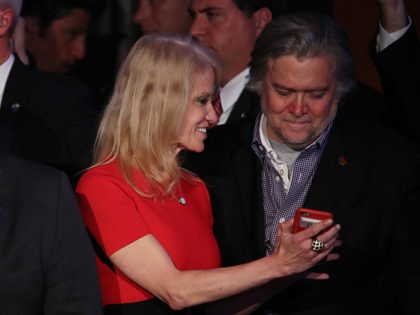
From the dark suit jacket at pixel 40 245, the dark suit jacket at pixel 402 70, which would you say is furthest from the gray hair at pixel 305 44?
the dark suit jacket at pixel 40 245

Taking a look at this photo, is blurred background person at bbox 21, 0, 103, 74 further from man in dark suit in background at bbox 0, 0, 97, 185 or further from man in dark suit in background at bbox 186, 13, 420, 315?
man in dark suit in background at bbox 186, 13, 420, 315

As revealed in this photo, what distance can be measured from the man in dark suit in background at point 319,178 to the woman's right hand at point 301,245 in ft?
1.83

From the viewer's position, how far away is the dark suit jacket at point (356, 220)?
3422mm

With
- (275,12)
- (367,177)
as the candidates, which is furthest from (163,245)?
(275,12)

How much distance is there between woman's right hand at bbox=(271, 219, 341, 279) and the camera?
9.21ft

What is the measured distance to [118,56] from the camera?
18.8 feet

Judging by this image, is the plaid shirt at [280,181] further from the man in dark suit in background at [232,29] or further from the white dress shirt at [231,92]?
the man in dark suit in background at [232,29]

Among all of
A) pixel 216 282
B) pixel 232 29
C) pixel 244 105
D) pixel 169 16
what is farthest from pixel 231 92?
pixel 216 282

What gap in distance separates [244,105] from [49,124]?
0.81 meters

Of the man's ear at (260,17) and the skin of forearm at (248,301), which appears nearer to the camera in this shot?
the skin of forearm at (248,301)

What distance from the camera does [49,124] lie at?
4.14m

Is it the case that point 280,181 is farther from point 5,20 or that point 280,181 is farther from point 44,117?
point 5,20

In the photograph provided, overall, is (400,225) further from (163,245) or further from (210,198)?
(163,245)

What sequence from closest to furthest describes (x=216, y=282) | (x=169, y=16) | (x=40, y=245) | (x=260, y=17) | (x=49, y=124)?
(x=40, y=245) < (x=216, y=282) < (x=49, y=124) < (x=260, y=17) < (x=169, y=16)
